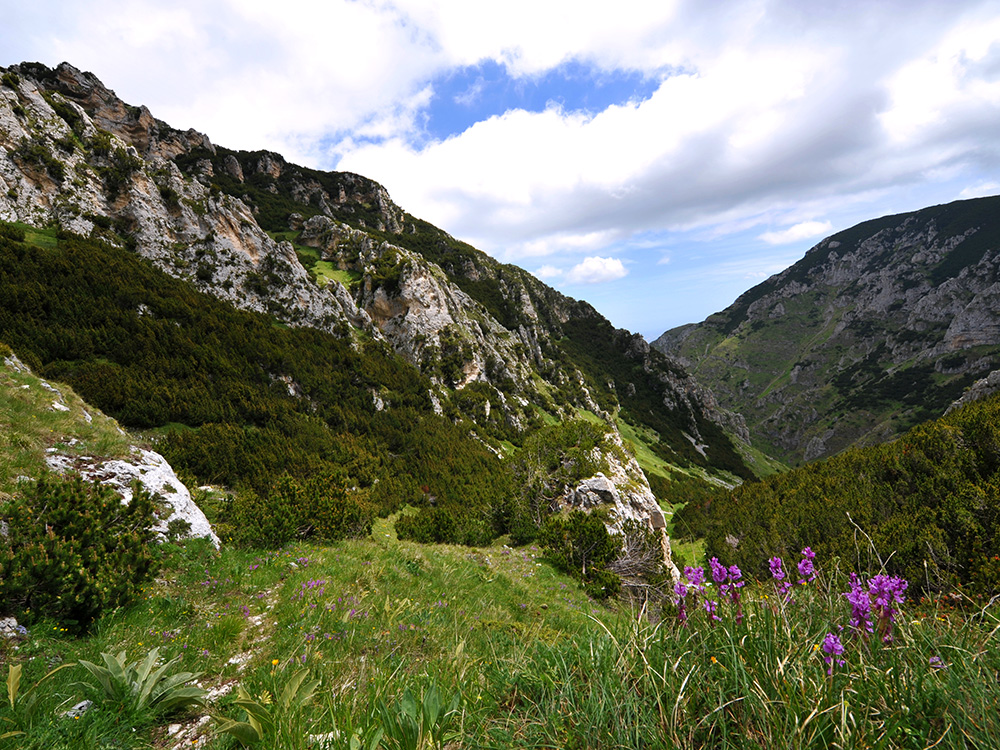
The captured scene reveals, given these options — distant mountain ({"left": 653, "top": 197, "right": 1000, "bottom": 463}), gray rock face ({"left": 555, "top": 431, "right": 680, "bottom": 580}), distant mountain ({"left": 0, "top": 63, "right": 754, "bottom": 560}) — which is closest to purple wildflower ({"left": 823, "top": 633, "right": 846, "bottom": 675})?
gray rock face ({"left": 555, "top": 431, "right": 680, "bottom": 580})

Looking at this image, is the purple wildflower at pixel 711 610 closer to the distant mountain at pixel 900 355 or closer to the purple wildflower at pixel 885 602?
the purple wildflower at pixel 885 602

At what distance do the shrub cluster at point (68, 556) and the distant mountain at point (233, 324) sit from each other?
10.8 metres

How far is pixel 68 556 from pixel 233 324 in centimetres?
2563

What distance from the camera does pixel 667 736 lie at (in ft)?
5.44

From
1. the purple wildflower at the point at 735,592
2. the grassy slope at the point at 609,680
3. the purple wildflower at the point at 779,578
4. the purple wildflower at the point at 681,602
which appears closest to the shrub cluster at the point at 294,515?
the grassy slope at the point at 609,680

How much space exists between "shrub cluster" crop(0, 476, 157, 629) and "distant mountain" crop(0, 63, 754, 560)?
10.8 m

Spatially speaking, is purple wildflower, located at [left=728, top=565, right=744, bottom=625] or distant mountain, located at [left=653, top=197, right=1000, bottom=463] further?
distant mountain, located at [left=653, top=197, right=1000, bottom=463]

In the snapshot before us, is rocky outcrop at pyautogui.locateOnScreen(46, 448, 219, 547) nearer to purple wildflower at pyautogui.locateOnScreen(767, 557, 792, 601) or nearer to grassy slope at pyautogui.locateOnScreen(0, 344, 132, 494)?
grassy slope at pyautogui.locateOnScreen(0, 344, 132, 494)

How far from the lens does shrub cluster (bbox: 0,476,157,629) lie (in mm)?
4316

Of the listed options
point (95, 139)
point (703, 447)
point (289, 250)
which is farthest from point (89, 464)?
point (703, 447)

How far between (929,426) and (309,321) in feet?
135

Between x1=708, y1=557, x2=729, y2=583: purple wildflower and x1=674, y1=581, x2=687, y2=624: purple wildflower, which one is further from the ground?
x1=708, y1=557, x2=729, y2=583: purple wildflower

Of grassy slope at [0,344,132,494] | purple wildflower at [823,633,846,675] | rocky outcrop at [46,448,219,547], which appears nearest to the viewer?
purple wildflower at [823,633,846,675]

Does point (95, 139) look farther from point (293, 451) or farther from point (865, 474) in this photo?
point (865, 474)
